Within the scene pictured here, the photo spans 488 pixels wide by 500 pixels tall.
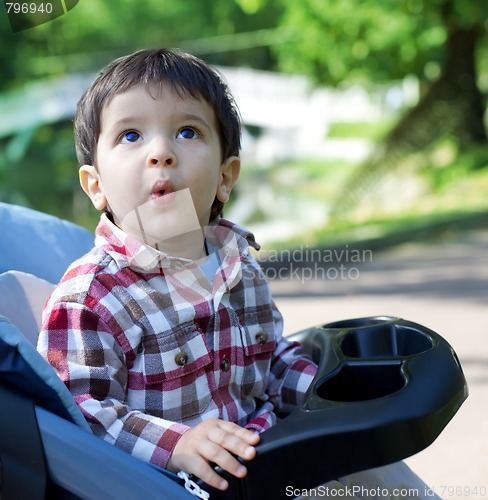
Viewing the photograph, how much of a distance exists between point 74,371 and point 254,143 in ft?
66.0

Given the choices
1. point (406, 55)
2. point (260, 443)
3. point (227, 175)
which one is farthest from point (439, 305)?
point (406, 55)

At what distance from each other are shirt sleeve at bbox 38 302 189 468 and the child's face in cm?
19

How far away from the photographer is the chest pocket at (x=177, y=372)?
124 centimetres

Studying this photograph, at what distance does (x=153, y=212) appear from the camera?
49.7 inches

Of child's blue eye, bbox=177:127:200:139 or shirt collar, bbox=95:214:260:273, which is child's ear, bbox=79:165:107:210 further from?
child's blue eye, bbox=177:127:200:139

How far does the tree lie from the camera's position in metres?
10.5

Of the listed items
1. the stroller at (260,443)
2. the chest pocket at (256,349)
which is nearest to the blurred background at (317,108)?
the chest pocket at (256,349)

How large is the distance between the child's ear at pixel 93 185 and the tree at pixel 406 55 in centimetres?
929

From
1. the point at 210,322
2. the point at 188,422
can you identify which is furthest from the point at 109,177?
the point at 188,422

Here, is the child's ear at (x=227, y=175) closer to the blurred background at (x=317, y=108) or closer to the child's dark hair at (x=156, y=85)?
the child's dark hair at (x=156, y=85)

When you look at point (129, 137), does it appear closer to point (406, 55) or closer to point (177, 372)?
point (177, 372)

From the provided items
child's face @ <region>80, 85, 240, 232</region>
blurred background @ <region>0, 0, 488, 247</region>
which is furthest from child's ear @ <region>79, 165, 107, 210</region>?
blurred background @ <region>0, 0, 488, 247</region>

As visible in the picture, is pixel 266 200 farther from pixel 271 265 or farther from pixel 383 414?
pixel 383 414

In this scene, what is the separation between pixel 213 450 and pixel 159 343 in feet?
0.65
